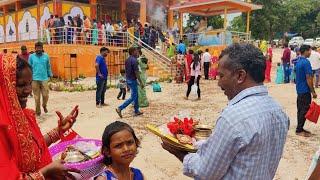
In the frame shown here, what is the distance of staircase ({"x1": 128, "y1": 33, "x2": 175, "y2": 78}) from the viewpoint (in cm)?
1808

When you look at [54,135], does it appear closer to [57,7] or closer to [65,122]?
[65,122]

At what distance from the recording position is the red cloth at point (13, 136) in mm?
1617

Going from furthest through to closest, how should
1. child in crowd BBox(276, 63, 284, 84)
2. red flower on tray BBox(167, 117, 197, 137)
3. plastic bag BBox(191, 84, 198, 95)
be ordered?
1. child in crowd BBox(276, 63, 284, 84)
2. plastic bag BBox(191, 84, 198, 95)
3. red flower on tray BBox(167, 117, 197, 137)

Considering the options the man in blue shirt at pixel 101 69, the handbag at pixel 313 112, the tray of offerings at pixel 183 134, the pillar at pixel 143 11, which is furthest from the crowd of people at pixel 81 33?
the tray of offerings at pixel 183 134

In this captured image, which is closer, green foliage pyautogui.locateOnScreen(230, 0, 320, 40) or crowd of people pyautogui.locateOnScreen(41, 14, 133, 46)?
crowd of people pyautogui.locateOnScreen(41, 14, 133, 46)

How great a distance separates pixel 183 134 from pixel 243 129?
0.76m

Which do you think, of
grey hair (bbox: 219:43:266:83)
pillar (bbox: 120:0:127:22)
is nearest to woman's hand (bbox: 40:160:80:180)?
grey hair (bbox: 219:43:266:83)

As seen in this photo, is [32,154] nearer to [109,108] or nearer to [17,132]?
[17,132]

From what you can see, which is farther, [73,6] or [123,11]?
[123,11]

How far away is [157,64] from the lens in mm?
18500

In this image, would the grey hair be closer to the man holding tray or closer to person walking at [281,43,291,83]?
the man holding tray

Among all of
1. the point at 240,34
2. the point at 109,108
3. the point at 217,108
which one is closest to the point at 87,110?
the point at 109,108

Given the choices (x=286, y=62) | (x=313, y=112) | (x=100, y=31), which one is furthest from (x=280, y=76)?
(x=313, y=112)

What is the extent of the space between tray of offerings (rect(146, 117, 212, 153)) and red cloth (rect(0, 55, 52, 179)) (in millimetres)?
752
